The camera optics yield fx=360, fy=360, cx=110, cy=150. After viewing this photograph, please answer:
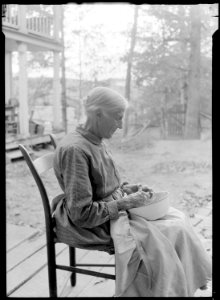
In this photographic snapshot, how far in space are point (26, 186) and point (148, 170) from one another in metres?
2.48

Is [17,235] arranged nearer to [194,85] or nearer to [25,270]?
[25,270]

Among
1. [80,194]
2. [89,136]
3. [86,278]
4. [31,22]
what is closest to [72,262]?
[86,278]

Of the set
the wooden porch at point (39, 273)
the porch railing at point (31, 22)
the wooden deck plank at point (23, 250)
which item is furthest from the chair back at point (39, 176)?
the porch railing at point (31, 22)

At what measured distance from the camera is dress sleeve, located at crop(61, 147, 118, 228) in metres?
1.68

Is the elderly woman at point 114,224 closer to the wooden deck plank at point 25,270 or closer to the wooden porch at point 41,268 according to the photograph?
the wooden porch at point 41,268

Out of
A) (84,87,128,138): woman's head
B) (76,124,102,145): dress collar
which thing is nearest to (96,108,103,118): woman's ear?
(84,87,128,138): woman's head

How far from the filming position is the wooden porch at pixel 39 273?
2.27m

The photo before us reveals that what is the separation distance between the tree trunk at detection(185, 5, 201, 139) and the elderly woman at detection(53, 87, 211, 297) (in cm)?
922

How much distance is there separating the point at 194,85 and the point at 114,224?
9559 millimetres

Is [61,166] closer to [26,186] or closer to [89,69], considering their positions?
[26,186]

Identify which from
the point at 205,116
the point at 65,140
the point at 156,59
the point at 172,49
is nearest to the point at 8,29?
the point at 156,59

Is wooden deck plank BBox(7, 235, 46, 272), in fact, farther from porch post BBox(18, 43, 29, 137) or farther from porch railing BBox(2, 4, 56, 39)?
porch railing BBox(2, 4, 56, 39)

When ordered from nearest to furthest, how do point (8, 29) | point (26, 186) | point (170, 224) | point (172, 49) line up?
point (170, 224) < point (26, 186) < point (8, 29) < point (172, 49)

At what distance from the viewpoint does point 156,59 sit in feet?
39.9
